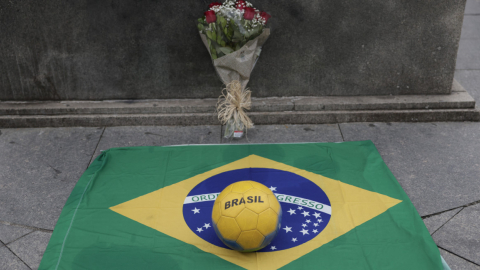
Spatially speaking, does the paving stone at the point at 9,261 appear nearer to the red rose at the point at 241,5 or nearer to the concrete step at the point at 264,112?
the concrete step at the point at 264,112

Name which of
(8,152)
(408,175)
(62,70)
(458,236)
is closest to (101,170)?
(8,152)

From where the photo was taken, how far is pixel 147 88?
571cm

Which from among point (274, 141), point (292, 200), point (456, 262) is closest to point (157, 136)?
point (274, 141)

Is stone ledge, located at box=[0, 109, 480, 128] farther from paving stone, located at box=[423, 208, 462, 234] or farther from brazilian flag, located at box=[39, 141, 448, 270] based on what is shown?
paving stone, located at box=[423, 208, 462, 234]

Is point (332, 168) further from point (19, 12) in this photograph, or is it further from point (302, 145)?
point (19, 12)

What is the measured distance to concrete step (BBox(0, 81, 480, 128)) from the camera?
5590mm

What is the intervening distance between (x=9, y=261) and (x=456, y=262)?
410cm

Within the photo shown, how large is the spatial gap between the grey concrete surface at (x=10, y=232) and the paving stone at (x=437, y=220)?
3993 millimetres

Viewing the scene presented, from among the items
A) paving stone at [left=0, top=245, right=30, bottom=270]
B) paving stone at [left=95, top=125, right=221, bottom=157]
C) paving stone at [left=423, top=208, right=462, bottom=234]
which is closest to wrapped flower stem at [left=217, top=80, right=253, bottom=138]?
paving stone at [left=95, top=125, right=221, bottom=157]

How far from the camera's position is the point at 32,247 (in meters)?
3.86

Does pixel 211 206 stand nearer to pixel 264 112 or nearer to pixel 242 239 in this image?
pixel 242 239

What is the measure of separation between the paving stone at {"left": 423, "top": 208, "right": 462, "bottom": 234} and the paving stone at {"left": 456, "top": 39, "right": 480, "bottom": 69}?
144 inches

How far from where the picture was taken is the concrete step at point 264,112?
18.3ft

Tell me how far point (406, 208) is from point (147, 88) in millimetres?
3695
